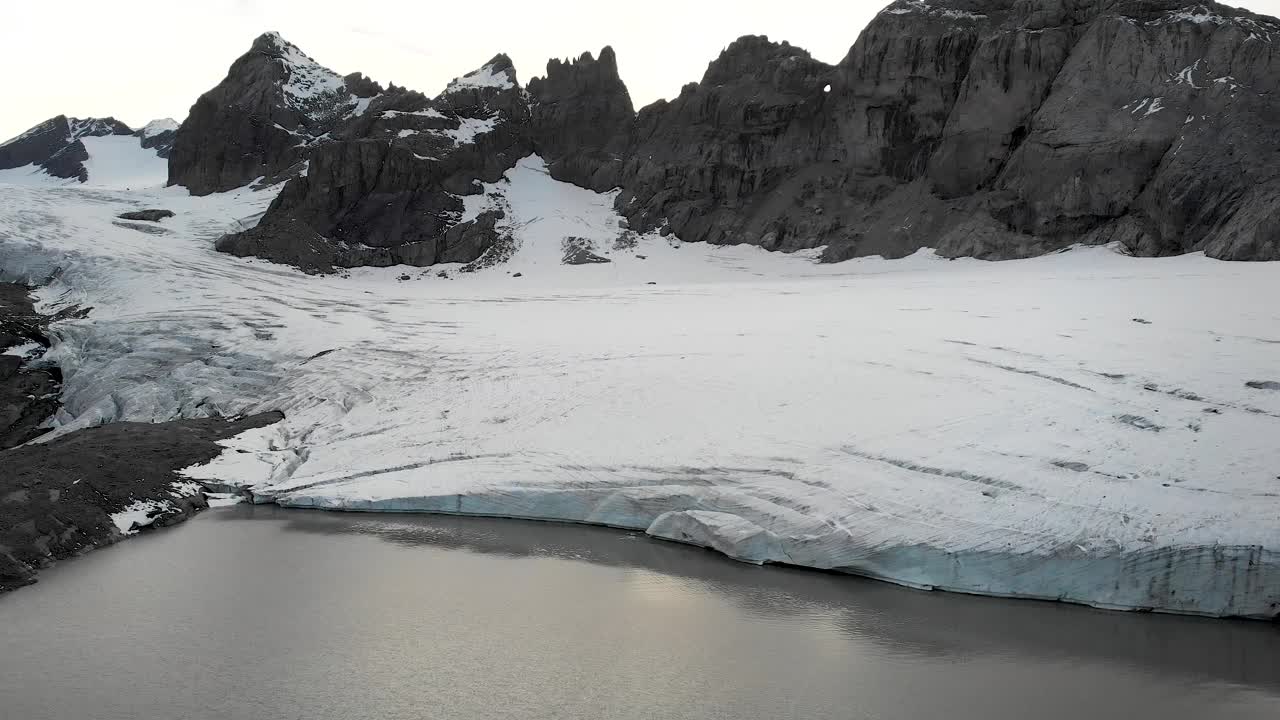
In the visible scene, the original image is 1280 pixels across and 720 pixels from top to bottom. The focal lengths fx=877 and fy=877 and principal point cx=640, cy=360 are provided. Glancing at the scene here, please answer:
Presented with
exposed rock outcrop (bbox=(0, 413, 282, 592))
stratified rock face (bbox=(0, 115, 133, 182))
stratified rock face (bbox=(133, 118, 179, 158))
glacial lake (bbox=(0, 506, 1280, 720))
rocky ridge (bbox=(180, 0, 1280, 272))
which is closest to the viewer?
glacial lake (bbox=(0, 506, 1280, 720))

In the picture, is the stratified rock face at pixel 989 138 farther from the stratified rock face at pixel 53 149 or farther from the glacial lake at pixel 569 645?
the stratified rock face at pixel 53 149

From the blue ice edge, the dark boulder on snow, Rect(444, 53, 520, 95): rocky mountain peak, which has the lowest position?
the blue ice edge

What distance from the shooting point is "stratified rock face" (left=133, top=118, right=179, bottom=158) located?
85312mm

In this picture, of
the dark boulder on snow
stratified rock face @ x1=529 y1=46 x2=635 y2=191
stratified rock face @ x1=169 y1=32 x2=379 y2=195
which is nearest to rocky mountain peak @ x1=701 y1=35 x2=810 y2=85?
stratified rock face @ x1=529 y1=46 x2=635 y2=191

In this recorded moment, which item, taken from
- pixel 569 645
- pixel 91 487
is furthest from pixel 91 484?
pixel 569 645

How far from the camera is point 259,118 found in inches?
2405

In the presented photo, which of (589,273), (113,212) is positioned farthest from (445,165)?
(113,212)

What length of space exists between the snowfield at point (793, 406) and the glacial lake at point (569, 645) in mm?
965

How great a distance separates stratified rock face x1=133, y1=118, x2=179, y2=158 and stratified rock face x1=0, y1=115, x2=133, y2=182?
4.00 meters

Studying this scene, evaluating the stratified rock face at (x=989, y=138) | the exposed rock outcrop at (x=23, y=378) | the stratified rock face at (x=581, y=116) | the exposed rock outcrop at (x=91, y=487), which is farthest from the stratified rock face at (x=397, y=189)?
the exposed rock outcrop at (x=91, y=487)

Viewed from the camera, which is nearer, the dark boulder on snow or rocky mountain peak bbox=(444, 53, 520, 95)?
the dark boulder on snow

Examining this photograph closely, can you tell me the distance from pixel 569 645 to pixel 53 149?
92.0 metres

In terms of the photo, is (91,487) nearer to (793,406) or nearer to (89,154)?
(793,406)

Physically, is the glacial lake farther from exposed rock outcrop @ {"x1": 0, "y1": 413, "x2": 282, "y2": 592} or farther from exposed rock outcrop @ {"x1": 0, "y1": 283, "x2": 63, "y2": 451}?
exposed rock outcrop @ {"x1": 0, "y1": 283, "x2": 63, "y2": 451}
